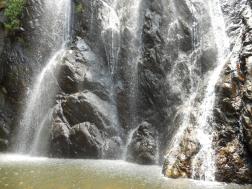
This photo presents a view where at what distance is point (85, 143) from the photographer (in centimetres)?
1970

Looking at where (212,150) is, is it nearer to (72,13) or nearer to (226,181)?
(226,181)

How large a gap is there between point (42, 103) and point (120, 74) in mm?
4926

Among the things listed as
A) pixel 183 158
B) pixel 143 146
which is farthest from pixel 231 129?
pixel 143 146

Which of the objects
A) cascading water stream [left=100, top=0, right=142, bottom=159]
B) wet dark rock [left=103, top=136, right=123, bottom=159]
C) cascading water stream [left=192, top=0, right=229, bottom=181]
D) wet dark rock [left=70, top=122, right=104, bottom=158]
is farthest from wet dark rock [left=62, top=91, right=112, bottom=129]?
cascading water stream [left=192, top=0, right=229, bottom=181]

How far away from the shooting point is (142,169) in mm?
16188

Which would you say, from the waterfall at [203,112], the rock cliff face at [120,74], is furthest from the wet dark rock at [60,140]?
the waterfall at [203,112]

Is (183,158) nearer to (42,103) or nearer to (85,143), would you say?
(85,143)

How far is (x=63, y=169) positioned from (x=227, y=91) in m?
7.50

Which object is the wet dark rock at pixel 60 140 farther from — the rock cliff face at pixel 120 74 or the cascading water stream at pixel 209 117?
the cascading water stream at pixel 209 117

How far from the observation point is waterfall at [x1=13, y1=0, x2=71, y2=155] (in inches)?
817

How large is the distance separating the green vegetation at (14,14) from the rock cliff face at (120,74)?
A: 466 millimetres

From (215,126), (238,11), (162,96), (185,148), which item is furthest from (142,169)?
(238,11)

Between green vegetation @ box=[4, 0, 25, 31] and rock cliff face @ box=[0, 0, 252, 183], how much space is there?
0.47 meters

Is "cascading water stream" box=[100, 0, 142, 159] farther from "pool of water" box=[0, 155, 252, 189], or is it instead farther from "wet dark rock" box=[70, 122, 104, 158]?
"pool of water" box=[0, 155, 252, 189]
